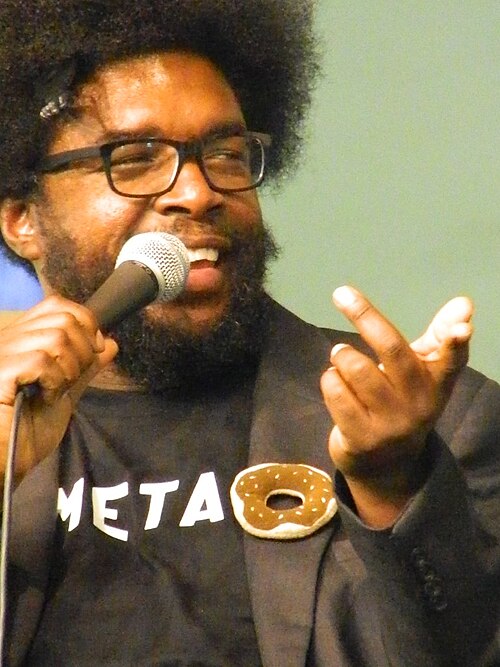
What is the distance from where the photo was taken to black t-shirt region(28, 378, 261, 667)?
1196 millimetres

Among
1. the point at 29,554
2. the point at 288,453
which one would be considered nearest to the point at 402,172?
the point at 288,453

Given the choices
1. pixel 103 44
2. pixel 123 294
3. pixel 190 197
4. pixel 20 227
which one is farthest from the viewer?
pixel 20 227

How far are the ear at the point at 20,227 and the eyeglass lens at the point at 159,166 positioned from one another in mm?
227

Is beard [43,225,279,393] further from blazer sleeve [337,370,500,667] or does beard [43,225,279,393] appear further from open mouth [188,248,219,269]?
blazer sleeve [337,370,500,667]

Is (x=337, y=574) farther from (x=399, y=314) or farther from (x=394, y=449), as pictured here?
(x=399, y=314)

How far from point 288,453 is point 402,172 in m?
0.68

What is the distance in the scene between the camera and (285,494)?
4.04ft

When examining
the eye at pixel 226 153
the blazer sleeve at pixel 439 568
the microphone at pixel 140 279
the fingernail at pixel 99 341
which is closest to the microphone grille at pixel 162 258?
the microphone at pixel 140 279

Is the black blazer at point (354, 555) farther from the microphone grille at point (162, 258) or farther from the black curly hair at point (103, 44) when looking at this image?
the black curly hair at point (103, 44)

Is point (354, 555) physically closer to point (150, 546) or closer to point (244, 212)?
point (150, 546)

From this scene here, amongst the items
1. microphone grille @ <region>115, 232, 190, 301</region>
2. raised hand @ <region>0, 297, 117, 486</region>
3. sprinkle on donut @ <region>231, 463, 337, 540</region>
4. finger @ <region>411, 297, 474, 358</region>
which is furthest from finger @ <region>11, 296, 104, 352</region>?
sprinkle on donut @ <region>231, 463, 337, 540</region>

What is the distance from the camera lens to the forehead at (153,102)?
1.38 meters

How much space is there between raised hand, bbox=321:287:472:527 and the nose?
1.51 ft

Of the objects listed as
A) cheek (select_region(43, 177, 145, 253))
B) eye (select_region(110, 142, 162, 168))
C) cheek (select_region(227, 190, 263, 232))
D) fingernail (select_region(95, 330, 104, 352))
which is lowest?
cheek (select_region(43, 177, 145, 253))
